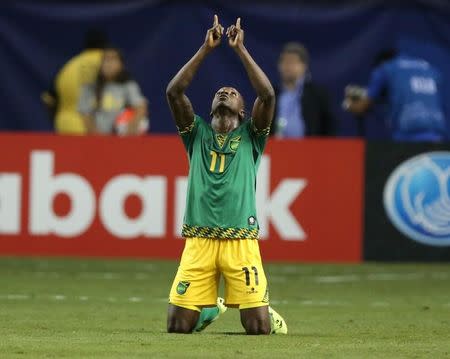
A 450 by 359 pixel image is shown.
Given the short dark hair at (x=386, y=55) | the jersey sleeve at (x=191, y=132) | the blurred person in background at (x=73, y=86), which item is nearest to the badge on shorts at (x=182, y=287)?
the jersey sleeve at (x=191, y=132)

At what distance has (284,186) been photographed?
54.4 ft

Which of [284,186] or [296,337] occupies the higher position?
[284,186]

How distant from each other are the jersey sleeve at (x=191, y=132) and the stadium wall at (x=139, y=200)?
19.5 ft

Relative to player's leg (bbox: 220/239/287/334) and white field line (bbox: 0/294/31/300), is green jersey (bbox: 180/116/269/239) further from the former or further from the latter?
white field line (bbox: 0/294/31/300)

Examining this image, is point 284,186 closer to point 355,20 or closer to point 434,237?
point 434,237

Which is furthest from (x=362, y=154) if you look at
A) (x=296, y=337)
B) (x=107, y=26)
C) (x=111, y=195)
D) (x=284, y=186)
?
(x=296, y=337)

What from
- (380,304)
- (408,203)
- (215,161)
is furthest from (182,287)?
(408,203)

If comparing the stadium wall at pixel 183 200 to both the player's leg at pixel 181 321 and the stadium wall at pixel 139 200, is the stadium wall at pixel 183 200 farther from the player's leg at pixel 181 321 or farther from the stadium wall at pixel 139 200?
the player's leg at pixel 181 321

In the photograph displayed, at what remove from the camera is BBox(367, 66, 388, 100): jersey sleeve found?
56.8 ft

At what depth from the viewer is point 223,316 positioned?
40.0 feet

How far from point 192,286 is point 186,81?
1.38 meters

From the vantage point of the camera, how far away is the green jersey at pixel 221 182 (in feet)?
33.7

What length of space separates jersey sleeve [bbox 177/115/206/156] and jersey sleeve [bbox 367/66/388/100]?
7.03 meters

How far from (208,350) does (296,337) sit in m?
1.18
